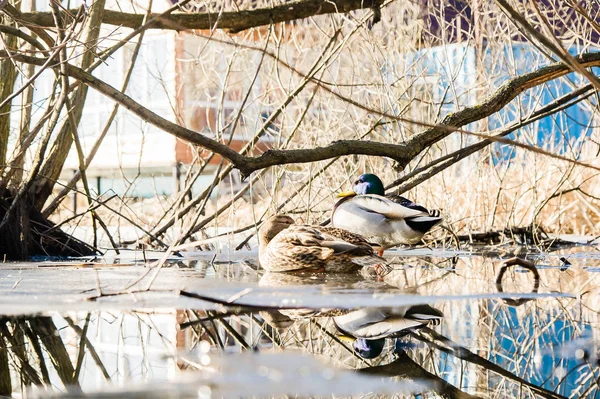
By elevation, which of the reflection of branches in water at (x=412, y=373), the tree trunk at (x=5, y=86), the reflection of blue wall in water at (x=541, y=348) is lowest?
the reflection of blue wall in water at (x=541, y=348)

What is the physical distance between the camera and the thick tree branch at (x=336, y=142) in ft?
14.0

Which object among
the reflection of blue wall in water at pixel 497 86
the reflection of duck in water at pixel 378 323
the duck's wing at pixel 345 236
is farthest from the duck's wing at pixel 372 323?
the reflection of blue wall in water at pixel 497 86

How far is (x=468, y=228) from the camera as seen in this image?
988 cm

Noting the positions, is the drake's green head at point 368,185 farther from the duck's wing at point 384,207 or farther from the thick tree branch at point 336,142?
the thick tree branch at point 336,142

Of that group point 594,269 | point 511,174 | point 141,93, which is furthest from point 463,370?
point 141,93

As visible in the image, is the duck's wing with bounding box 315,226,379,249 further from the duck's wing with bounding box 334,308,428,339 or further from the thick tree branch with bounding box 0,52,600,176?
the duck's wing with bounding box 334,308,428,339

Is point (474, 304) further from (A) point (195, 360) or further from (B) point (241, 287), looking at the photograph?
(A) point (195, 360)

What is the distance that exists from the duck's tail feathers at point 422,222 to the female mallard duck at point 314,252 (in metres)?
→ 1.83

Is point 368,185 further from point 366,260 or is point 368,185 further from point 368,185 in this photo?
point 366,260

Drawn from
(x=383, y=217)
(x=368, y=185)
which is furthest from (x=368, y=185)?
(x=383, y=217)

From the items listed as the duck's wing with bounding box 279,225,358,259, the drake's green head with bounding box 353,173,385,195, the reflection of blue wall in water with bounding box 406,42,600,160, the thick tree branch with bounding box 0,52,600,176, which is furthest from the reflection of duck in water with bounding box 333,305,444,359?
the drake's green head with bounding box 353,173,385,195

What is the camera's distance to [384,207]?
803 centimetres

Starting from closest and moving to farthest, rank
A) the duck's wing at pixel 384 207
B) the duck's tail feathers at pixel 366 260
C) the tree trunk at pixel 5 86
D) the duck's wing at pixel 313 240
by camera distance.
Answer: the duck's wing at pixel 313 240 < the duck's tail feathers at pixel 366 260 < the duck's wing at pixel 384 207 < the tree trunk at pixel 5 86

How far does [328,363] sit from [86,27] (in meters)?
5.28
